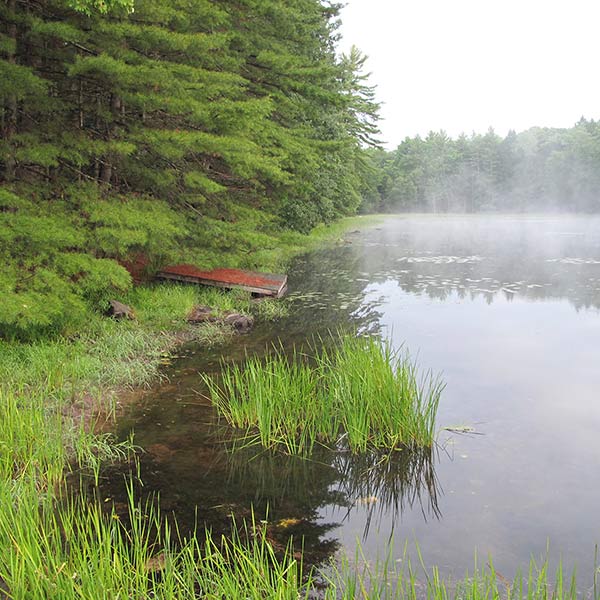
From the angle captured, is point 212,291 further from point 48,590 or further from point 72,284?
point 48,590

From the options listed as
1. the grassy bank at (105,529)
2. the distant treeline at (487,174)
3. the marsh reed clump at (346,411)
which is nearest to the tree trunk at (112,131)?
the grassy bank at (105,529)

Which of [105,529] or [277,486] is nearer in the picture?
[105,529]

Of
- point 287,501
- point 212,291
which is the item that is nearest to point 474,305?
point 212,291

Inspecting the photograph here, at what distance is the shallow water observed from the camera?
446 centimetres

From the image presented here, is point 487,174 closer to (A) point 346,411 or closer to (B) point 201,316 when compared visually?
(B) point 201,316

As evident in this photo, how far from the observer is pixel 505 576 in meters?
3.92

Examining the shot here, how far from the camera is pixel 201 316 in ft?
36.7

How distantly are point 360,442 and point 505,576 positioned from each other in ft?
6.42

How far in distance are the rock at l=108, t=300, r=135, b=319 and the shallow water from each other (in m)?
1.64

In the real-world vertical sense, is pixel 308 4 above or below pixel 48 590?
above

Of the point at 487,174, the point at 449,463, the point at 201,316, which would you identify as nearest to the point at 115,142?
the point at 201,316

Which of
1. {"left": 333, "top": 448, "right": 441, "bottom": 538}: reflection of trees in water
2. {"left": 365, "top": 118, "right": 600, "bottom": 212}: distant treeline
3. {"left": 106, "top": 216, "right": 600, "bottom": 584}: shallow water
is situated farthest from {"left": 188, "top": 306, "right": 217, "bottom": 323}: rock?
{"left": 365, "top": 118, "right": 600, "bottom": 212}: distant treeline

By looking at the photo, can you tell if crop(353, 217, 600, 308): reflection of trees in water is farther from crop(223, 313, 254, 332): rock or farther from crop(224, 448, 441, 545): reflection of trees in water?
crop(224, 448, 441, 545): reflection of trees in water

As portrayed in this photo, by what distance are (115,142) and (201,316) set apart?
3.70 meters
